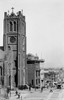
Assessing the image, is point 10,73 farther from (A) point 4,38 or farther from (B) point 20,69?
(A) point 4,38

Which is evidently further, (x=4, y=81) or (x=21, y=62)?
(x=21, y=62)

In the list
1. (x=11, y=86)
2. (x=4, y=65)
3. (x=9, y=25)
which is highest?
(x=9, y=25)

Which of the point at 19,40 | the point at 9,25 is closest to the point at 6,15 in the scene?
the point at 9,25

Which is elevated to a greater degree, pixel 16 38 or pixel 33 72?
pixel 16 38

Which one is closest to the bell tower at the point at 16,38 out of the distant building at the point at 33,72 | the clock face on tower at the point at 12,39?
the clock face on tower at the point at 12,39

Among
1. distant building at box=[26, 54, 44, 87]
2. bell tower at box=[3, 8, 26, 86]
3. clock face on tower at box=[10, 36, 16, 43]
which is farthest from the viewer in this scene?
distant building at box=[26, 54, 44, 87]

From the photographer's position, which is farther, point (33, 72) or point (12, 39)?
point (33, 72)

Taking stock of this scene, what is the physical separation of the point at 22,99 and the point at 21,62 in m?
27.3

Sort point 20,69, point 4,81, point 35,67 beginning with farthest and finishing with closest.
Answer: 1. point 35,67
2. point 20,69
3. point 4,81

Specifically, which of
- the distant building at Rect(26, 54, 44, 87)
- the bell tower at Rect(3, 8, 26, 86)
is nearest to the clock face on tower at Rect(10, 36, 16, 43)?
the bell tower at Rect(3, 8, 26, 86)

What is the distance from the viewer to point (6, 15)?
8212cm

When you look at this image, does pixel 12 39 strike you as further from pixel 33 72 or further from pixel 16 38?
pixel 33 72

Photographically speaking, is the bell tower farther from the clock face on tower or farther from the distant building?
the distant building

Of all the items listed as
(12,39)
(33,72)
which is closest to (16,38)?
(12,39)
